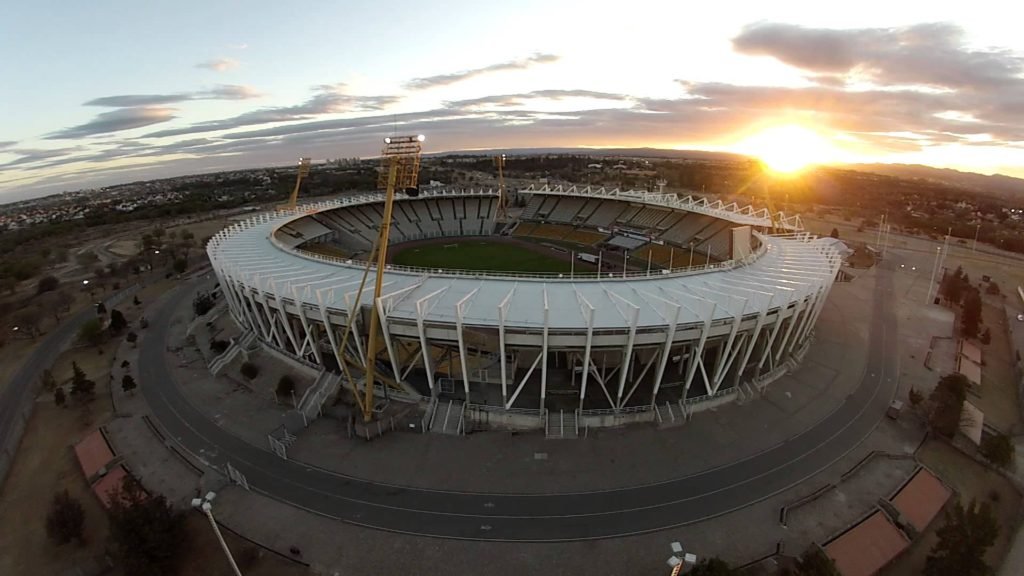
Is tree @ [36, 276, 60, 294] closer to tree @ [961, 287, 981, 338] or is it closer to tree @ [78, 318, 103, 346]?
tree @ [78, 318, 103, 346]

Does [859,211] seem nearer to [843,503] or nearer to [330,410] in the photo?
[843,503]

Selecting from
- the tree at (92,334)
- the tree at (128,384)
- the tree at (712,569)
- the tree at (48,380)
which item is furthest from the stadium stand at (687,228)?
the tree at (48,380)

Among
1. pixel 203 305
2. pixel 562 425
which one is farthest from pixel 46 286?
pixel 562 425

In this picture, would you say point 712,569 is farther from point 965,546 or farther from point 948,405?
point 948,405

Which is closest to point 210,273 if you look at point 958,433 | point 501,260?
point 501,260

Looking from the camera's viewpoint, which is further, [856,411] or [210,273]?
[210,273]
